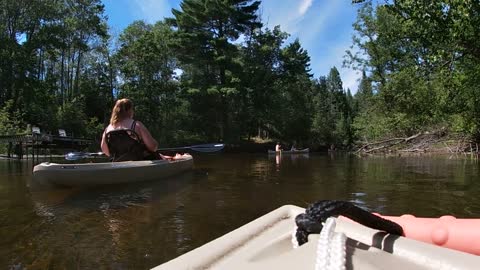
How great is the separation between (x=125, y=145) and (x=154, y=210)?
272cm

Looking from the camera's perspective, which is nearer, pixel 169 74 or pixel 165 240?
pixel 165 240

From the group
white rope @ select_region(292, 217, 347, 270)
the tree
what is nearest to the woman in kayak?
white rope @ select_region(292, 217, 347, 270)

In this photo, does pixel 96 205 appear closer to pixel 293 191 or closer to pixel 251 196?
pixel 251 196

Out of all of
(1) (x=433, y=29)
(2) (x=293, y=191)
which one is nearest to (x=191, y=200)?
(2) (x=293, y=191)

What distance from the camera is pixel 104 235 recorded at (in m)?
4.80

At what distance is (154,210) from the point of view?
20.5 feet

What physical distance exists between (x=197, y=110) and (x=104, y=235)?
35.9 meters

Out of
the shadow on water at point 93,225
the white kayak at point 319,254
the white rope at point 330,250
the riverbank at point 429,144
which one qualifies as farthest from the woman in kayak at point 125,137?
the riverbank at point 429,144

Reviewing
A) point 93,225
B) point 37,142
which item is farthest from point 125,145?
point 37,142

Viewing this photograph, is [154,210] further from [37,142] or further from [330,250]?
[37,142]

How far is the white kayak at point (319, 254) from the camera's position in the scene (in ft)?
4.50

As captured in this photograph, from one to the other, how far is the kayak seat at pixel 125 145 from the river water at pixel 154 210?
652 mm

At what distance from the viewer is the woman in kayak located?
320 inches

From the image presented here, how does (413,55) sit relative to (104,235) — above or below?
above
